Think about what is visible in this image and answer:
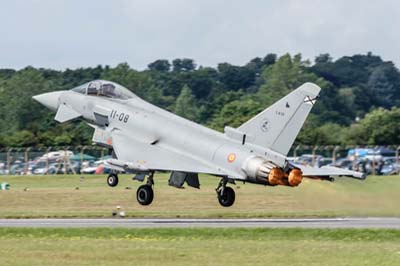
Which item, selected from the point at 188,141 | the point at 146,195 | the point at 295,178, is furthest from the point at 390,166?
the point at 295,178

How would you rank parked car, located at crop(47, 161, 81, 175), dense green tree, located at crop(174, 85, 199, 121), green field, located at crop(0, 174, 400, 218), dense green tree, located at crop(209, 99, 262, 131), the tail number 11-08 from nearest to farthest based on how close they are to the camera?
1. green field, located at crop(0, 174, 400, 218)
2. the tail number 11-08
3. parked car, located at crop(47, 161, 81, 175)
4. dense green tree, located at crop(209, 99, 262, 131)
5. dense green tree, located at crop(174, 85, 199, 121)

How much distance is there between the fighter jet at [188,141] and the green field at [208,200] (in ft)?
2.15

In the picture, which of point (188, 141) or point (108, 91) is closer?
point (188, 141)

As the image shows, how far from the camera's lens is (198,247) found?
24219 mm

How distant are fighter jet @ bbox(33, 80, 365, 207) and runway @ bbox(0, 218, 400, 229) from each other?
1514mm

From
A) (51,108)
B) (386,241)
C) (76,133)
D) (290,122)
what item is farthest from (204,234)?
(76,133)

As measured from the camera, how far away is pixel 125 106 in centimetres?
3862

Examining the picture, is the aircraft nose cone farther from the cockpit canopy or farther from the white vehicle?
the white vehicle

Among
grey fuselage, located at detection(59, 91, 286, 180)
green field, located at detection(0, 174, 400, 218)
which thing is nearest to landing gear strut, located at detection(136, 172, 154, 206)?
green field, located at detection(0, 174, 400, 218)

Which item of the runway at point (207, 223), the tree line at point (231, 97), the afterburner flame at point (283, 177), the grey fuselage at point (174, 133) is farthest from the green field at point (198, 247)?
the tree line at point (231, 97)

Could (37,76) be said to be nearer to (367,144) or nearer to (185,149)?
(367,144)

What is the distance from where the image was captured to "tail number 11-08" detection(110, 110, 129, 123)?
38.1 metres

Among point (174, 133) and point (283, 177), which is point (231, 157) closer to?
point (283, 177)

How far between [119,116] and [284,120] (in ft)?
21.4
